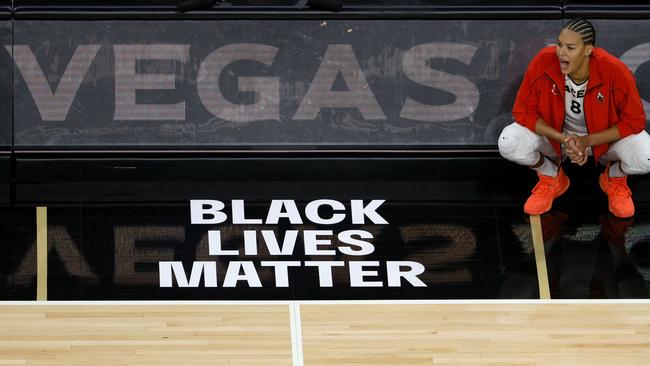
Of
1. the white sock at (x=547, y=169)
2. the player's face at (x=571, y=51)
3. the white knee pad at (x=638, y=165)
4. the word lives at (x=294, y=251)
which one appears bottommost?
the word lives at (x=294, y=251)

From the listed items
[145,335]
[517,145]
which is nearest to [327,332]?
[145,335]

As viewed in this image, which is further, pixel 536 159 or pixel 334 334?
pixel 536 159

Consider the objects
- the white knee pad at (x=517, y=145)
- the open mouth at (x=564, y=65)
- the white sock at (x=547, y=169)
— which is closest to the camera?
the open mouth at (x=564, y=65)

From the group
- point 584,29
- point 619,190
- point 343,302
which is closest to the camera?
point 343,302

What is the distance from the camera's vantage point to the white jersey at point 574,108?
7414mm

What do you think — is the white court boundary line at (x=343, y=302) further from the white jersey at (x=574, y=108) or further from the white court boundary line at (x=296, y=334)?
the white jersey at (x=574, y=108)

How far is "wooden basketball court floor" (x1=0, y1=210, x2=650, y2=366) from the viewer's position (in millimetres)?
6410

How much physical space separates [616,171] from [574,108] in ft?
1.37

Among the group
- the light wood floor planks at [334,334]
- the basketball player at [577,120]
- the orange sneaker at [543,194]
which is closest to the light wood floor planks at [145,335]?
the light wood floor planks at [334,334]

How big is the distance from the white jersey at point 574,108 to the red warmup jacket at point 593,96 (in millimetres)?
26

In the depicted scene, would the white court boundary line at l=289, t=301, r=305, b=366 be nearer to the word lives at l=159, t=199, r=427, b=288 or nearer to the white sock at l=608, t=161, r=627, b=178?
the word lives at l=159, t=199, r=427, b=288

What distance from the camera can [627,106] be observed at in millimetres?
7352

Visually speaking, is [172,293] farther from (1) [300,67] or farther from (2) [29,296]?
(1) [300,67]

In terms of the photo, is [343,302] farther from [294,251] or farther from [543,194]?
[543,194]
